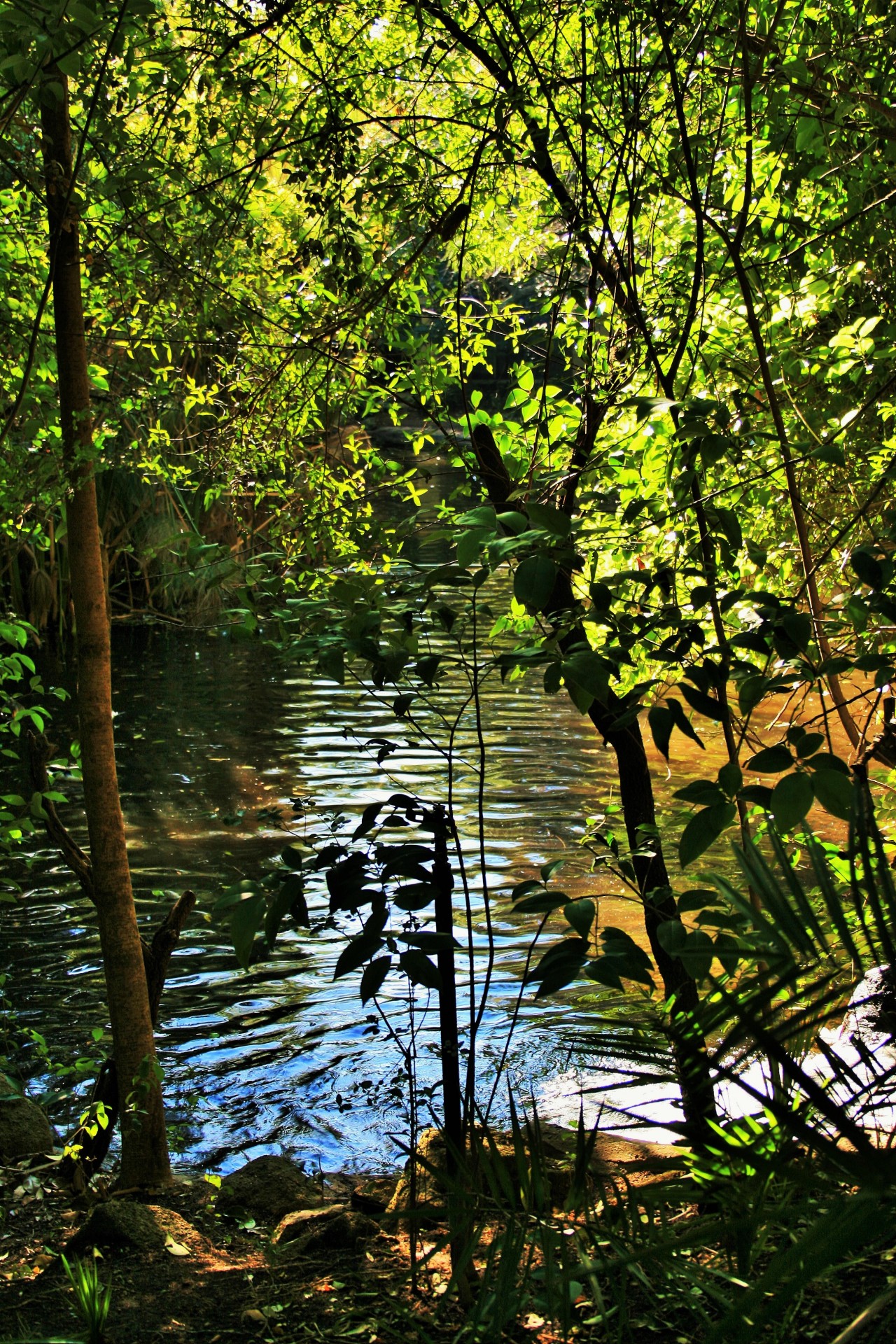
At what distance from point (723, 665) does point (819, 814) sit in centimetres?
618

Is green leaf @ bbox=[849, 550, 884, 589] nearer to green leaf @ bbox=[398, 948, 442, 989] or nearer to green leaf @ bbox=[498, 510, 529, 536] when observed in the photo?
green leaf @ bbox=[498, 510, 529, 536]

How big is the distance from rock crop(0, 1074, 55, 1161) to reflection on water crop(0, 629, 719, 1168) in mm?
535

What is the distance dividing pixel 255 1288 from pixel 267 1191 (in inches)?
57.4

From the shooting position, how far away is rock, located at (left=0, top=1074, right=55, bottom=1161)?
3.88 m

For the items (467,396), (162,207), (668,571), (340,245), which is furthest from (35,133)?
(668,571)

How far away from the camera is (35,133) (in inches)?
119

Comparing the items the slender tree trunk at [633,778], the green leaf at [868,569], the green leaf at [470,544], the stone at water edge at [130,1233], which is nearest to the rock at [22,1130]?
the stone at water edge at [130,1233]

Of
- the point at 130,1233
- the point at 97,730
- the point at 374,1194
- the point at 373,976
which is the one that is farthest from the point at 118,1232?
the point at 373,976

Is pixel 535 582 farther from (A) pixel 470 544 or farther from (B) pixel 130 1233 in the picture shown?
(B) pixel 130 1233

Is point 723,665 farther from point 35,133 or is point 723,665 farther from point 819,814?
point 819,814

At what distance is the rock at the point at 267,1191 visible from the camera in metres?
3.66

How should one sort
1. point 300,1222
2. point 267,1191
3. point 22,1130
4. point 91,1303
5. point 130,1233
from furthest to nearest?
point 22,1130 → point 267,1191 → point 300,1222 → point 130,1233 → point 91,1303

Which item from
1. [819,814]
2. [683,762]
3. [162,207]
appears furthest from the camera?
[683,762]

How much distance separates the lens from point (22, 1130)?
395cm
